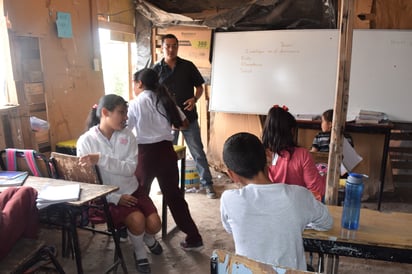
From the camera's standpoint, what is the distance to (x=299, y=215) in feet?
4.09

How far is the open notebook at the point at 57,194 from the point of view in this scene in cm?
179

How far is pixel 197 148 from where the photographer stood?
151 inches

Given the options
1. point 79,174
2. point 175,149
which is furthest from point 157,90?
point 79,174

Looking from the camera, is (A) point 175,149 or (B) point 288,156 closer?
(B) point 288,156

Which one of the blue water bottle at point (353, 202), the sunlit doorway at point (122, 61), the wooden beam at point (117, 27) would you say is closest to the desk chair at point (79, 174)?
the blue water bottle at point (353, 202)

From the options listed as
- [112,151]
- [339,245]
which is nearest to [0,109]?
[112,151]

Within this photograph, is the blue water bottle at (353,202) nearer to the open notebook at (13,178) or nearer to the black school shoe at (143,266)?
the black school shoe at (143,266)

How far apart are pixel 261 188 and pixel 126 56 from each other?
4.19 m

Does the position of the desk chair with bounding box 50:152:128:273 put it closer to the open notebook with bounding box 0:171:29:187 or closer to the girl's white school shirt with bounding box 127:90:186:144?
the open notebook with bounding box 0:171:29:187

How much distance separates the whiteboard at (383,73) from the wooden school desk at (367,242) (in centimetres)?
262

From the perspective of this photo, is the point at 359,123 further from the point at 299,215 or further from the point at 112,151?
the point at 299,215

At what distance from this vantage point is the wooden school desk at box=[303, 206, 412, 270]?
139 centimetres

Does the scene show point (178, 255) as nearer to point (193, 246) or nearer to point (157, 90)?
point (193, 246)

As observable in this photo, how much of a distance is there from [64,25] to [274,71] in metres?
2.28
